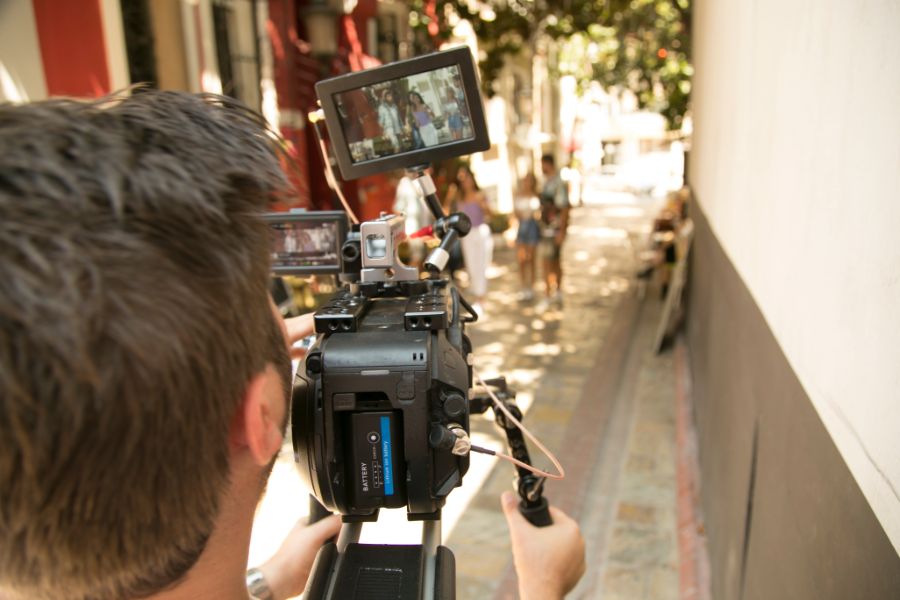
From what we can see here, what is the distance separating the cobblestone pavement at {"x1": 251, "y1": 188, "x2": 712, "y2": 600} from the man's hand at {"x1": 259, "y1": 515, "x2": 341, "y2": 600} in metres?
1.87

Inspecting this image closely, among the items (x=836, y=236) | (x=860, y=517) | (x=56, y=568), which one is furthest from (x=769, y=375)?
(x=56, y=568)

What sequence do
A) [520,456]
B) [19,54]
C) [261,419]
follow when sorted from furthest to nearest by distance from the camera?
1. [19,54]
2. [520,456]
3. [261,419]

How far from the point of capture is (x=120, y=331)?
24.8 inches

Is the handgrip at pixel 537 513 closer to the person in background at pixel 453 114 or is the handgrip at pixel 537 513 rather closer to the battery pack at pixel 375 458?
the battery pack at pixel 375 458

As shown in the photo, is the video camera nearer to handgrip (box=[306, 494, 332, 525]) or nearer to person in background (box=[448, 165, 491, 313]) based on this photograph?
handgrip (box=[306, 494, 332, 525])

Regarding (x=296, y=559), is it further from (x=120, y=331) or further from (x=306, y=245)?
(x=120, y=331)

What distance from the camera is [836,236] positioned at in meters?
1.26

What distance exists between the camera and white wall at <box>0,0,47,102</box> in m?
3.85

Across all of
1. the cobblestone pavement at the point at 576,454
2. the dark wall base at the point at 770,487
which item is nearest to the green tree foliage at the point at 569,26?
the cobblestone pavement at the point at 576,454

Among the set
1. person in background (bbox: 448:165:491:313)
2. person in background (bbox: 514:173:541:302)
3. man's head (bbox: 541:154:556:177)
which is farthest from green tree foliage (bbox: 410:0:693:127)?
person in background (bbox: 448:165:491:313)

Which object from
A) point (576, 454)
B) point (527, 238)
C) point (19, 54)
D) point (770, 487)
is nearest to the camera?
point (770, 487)

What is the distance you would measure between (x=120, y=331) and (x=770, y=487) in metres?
1.66

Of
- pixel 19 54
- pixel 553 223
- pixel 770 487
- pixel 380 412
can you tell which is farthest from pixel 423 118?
pixel 553 223

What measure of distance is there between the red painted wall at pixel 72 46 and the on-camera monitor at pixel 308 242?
3120 mm
